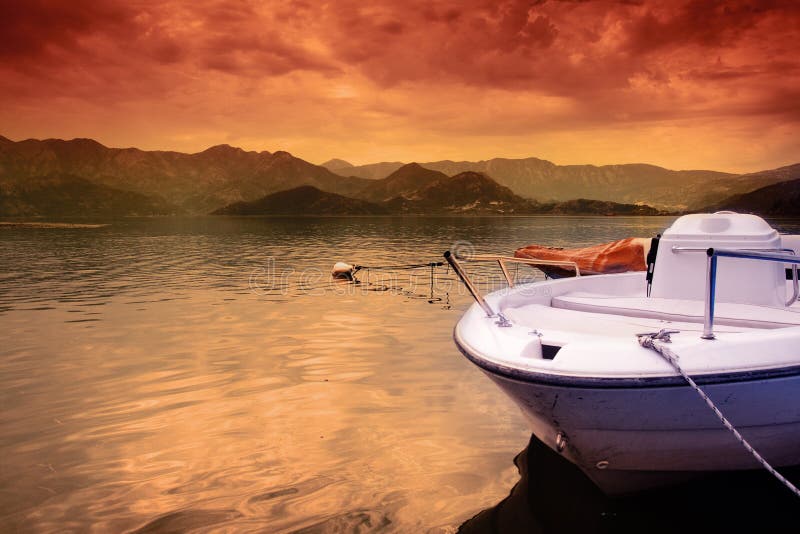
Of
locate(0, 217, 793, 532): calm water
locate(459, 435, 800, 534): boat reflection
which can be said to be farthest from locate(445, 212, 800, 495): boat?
locate(0, 217, 793, 532): calm water

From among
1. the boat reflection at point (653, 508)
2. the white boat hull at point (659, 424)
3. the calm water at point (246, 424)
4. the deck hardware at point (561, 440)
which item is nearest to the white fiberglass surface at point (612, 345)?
the white boat hull at point (659, 424)

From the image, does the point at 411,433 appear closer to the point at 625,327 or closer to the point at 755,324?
the point at 625,327

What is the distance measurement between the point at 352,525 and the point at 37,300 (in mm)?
21888

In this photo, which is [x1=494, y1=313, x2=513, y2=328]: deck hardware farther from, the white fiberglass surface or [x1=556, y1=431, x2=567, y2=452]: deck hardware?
[x1=556, y1=431, x2=567, y2=452]: deck hardware

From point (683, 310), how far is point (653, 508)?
259cm

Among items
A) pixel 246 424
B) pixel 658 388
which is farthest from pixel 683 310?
pixel 246 424

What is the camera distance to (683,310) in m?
7.45

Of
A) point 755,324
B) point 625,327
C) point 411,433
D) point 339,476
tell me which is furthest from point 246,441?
point 755,324

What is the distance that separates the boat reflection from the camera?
19.6ft

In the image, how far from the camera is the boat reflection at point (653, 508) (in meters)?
5.98

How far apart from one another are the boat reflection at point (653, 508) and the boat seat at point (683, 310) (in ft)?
5.71

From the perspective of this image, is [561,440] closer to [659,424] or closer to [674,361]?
[659,424]

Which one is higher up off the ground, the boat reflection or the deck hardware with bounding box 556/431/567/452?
the deck hardware with bounding box 556/431/567/452

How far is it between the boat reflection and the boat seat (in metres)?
1.74
